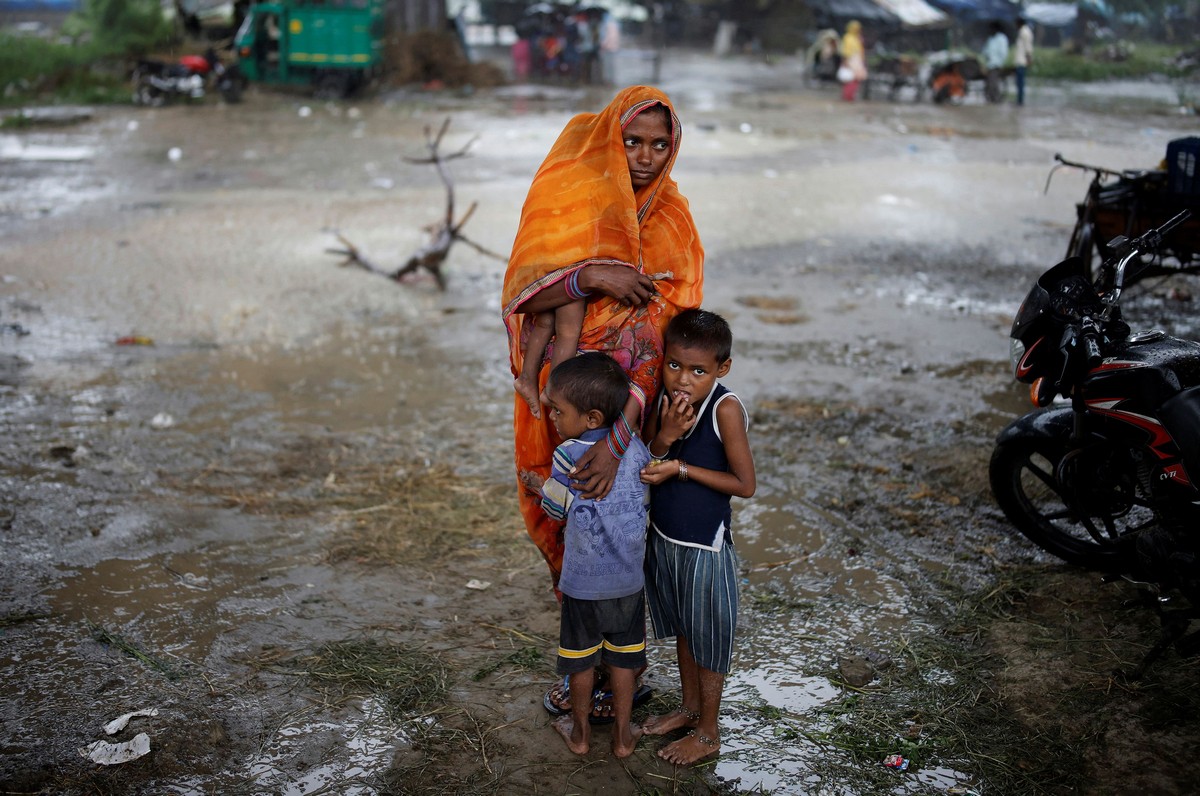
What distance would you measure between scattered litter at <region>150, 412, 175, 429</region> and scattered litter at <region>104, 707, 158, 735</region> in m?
2.43

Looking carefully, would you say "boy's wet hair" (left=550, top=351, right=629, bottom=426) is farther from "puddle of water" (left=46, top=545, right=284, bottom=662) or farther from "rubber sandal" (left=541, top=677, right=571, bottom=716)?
"puddle of water" (left=46, top=545, right=284, bottom=662)

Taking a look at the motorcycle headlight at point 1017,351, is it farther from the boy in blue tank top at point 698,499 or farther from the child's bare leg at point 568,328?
the child's bare leg at point 568,328

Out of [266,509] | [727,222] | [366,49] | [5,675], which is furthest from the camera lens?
[366,49]

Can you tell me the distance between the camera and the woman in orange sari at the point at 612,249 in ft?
8.30

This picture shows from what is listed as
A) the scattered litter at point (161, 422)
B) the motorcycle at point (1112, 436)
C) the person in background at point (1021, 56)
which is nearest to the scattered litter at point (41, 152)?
the scattered litter at point (161, 422)

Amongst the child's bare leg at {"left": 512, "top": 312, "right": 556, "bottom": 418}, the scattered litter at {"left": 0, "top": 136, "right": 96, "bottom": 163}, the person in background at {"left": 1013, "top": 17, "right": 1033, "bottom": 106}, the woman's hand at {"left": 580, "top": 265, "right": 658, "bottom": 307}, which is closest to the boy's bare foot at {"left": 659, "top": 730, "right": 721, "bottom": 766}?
the child's bare leg at {"left": 512, "top": 312, "right": 556, "bottom": 418}

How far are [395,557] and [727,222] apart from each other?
6330 millimetres

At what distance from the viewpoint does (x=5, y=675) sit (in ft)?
9.81

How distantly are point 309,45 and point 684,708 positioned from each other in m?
18.1

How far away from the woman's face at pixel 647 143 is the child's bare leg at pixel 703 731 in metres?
1.26

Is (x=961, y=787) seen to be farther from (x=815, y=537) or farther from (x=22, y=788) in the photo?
(x=22, y=788)

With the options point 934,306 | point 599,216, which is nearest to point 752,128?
point 934,306

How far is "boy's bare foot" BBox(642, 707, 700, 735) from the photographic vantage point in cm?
279

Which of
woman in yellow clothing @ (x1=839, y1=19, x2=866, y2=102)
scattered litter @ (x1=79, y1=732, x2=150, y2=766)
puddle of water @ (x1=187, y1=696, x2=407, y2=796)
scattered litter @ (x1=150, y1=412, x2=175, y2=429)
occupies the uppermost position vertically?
woman in yellow clothing @ (x1=839, y1=19, x2=866, y2=102)
